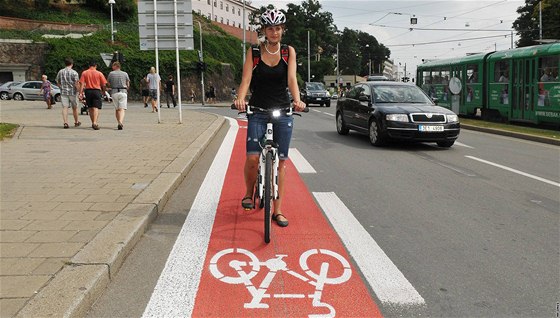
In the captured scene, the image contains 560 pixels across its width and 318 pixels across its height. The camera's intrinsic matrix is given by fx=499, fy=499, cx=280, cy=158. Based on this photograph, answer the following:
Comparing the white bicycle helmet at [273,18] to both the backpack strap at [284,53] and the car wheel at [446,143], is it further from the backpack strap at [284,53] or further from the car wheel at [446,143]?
the car wheel at [446,143]

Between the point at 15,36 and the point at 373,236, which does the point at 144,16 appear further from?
the point at 15,36

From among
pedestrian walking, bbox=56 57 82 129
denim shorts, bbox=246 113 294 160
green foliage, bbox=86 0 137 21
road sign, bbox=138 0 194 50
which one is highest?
green foliage, bbox=86 0 137 21

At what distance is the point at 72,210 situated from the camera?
16.9 feet

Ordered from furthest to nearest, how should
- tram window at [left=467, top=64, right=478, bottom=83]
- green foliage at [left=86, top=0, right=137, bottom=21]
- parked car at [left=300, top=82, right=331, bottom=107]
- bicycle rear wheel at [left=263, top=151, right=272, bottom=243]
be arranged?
green foliage at [left=86, top=0, right=137, bottom=21] < parked car at [left=300, top=82, right=331, bottom=107] < tram window at [left=467, top=64, right=478, bottom=83] < bicycle rear wheel at [left=263, top=151, right=272, bottom=243]

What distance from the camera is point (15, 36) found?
48.0 metres

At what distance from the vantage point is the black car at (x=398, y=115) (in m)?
11.0

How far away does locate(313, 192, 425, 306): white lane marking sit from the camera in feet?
11.2

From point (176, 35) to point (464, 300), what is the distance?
46.5ft

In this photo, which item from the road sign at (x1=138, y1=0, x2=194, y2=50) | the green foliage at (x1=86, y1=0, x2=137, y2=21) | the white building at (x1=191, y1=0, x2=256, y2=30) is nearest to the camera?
the road sign at (x1=138, y1=0, x2=194, y2=50)

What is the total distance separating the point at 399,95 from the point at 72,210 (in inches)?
363

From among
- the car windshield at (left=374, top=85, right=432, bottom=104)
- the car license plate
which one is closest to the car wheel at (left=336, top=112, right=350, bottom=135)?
the car windshield at (left=374, top=85, right=432, bottom=104)

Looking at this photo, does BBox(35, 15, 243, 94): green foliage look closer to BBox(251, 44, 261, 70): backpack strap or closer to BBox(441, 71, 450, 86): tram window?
BBox(441, 71, 450, 86): tram window

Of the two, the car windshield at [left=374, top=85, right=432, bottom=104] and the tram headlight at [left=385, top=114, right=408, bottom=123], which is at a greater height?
the car windshield at [left=374, top=85, right=432, bottom=104]

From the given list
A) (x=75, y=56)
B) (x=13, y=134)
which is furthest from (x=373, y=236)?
(x=75, y=56)
